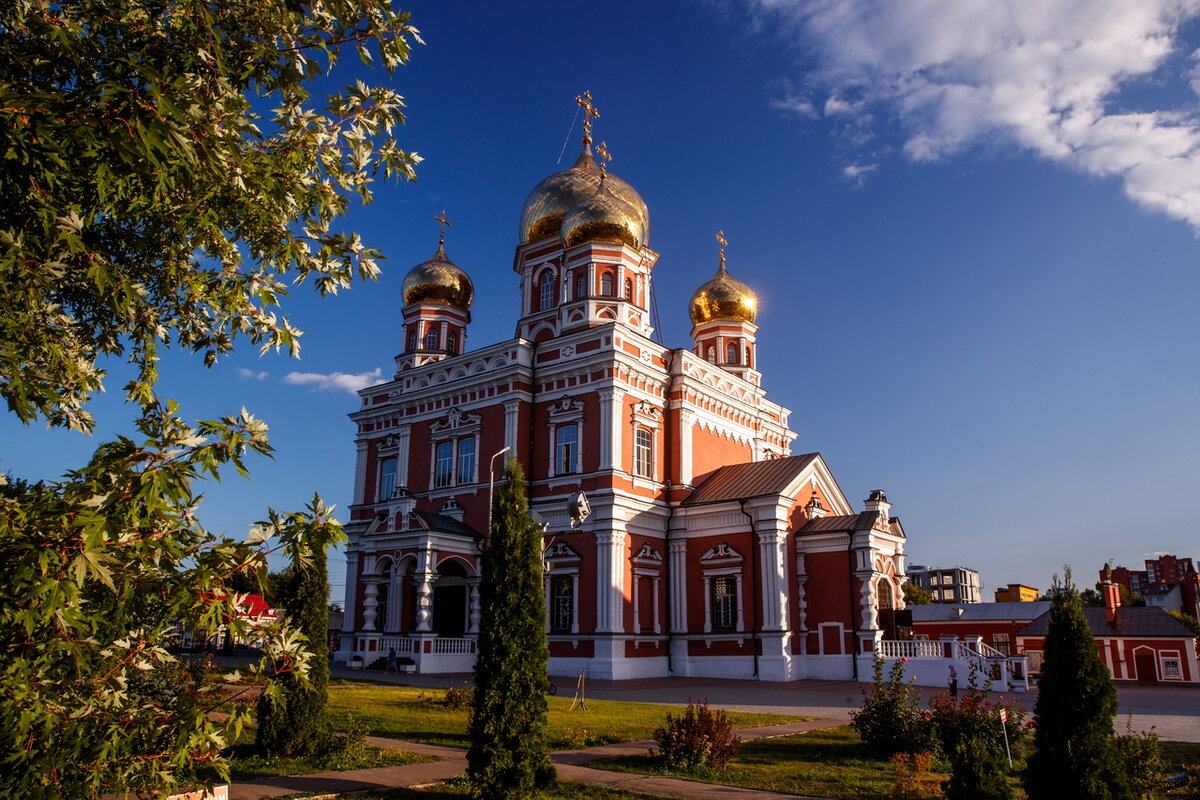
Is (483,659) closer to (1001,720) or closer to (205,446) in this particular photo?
(205,446)

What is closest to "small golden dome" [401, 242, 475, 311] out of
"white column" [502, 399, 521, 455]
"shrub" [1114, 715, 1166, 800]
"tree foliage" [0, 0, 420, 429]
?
"white column" [502, 399, 521, 455]

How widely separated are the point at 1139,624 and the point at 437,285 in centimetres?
3058

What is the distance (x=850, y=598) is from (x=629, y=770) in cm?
1567

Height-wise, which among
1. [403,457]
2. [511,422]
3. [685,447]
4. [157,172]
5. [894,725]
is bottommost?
[894,725]

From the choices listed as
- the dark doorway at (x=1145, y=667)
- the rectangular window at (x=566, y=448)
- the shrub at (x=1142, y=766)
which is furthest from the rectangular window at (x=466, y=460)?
the dark doorway at (x=1145, y=667)

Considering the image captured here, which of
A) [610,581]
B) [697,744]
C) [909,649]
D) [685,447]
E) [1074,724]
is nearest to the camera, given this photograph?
[1074,724]

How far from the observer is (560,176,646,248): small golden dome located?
28844 mm

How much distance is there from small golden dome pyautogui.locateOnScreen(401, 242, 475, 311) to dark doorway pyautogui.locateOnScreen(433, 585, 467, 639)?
40.6ft

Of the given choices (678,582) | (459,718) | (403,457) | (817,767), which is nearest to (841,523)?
(678,582)

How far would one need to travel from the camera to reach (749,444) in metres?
31.4

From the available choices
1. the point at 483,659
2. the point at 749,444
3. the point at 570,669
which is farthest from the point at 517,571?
the point at 749,444

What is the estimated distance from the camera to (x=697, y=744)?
9625 mm

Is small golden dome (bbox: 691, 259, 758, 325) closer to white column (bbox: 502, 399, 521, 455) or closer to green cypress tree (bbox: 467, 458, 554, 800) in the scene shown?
white column (bbox: 502, 399, 521, 455)

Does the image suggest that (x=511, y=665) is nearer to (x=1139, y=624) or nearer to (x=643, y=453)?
(x=643, y=453)
